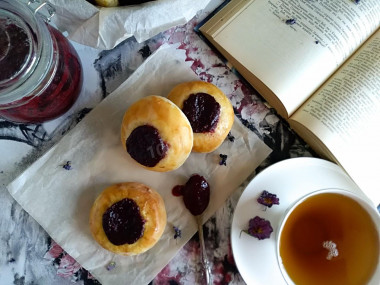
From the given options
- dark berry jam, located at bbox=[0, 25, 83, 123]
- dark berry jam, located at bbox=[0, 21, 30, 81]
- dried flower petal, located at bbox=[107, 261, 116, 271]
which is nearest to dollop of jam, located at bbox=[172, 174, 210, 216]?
dried flower petal, located at bbox=[107, 261, 116, 271]

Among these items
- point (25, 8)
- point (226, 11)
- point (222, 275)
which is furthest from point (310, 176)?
point (25, 8)

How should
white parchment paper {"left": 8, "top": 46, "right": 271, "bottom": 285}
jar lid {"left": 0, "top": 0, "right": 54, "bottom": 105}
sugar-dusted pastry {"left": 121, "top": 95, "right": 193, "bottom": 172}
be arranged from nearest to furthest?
jar lid {"left": 0, "top": 0, "right": 54, "bottom": 105} → sugar-dusted pastry {"left": 121, "top": 95, "right": 193, "bottom": 172} → white parchment paper {"left": 8, "top": 46, "right": 271, "bottom": 285}

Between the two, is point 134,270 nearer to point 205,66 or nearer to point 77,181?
point 77,181

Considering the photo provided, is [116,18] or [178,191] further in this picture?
[178,191]

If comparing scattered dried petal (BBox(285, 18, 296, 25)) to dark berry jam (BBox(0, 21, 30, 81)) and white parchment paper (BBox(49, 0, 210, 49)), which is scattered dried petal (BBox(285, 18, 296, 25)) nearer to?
white parchment paper (BBox(49, 0, 210, 49))

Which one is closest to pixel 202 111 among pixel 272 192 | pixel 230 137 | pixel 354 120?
pixel 230 137

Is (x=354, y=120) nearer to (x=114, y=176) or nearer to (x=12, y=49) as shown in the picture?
(x=114, y=176)

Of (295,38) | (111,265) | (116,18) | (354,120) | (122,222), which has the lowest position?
(111,265)
